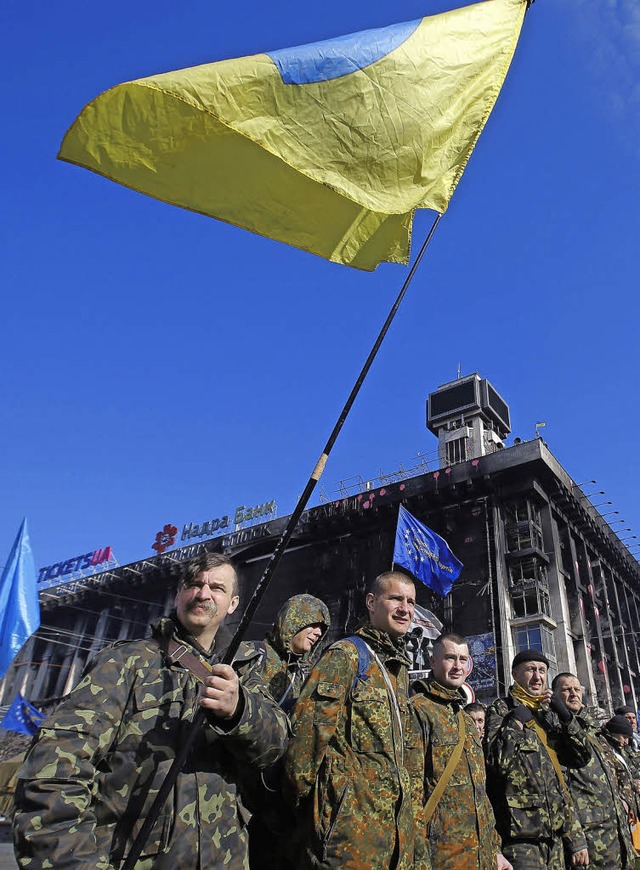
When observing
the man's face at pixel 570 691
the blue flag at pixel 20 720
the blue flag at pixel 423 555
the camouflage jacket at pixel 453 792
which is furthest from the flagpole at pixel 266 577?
the blue flag at pixel 20 720

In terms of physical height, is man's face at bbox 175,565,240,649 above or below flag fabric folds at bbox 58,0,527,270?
below

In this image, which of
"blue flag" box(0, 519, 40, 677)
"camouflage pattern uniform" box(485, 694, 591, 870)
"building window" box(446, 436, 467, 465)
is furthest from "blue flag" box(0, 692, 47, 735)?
"building window" box(446, 436, 467, 465)

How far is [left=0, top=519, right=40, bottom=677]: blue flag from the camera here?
515 inches

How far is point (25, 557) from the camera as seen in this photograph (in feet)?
46.5

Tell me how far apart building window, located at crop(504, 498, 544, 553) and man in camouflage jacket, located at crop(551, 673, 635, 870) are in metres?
27.1

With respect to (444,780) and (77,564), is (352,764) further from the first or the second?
(77,564)

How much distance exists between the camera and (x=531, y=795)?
448cm

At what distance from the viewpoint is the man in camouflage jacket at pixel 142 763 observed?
6.28 feet

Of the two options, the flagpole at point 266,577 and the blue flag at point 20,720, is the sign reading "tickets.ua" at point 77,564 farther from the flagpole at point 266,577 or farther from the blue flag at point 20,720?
the flagpole at point 266,577

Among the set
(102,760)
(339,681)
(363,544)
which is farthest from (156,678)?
(363,544)

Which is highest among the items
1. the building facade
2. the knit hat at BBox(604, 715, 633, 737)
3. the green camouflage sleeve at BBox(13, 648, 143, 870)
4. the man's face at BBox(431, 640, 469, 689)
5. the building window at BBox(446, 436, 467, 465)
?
the building window at BBox(446, 436, 467, 465)

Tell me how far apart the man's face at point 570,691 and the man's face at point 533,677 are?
0.49 meters

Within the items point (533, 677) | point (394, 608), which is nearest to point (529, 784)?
point (533, 677)

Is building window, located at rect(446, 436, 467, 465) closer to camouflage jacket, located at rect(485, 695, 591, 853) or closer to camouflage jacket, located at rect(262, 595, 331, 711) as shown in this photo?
camouflage jacket, located at rect(485, 695, 591, 853)
